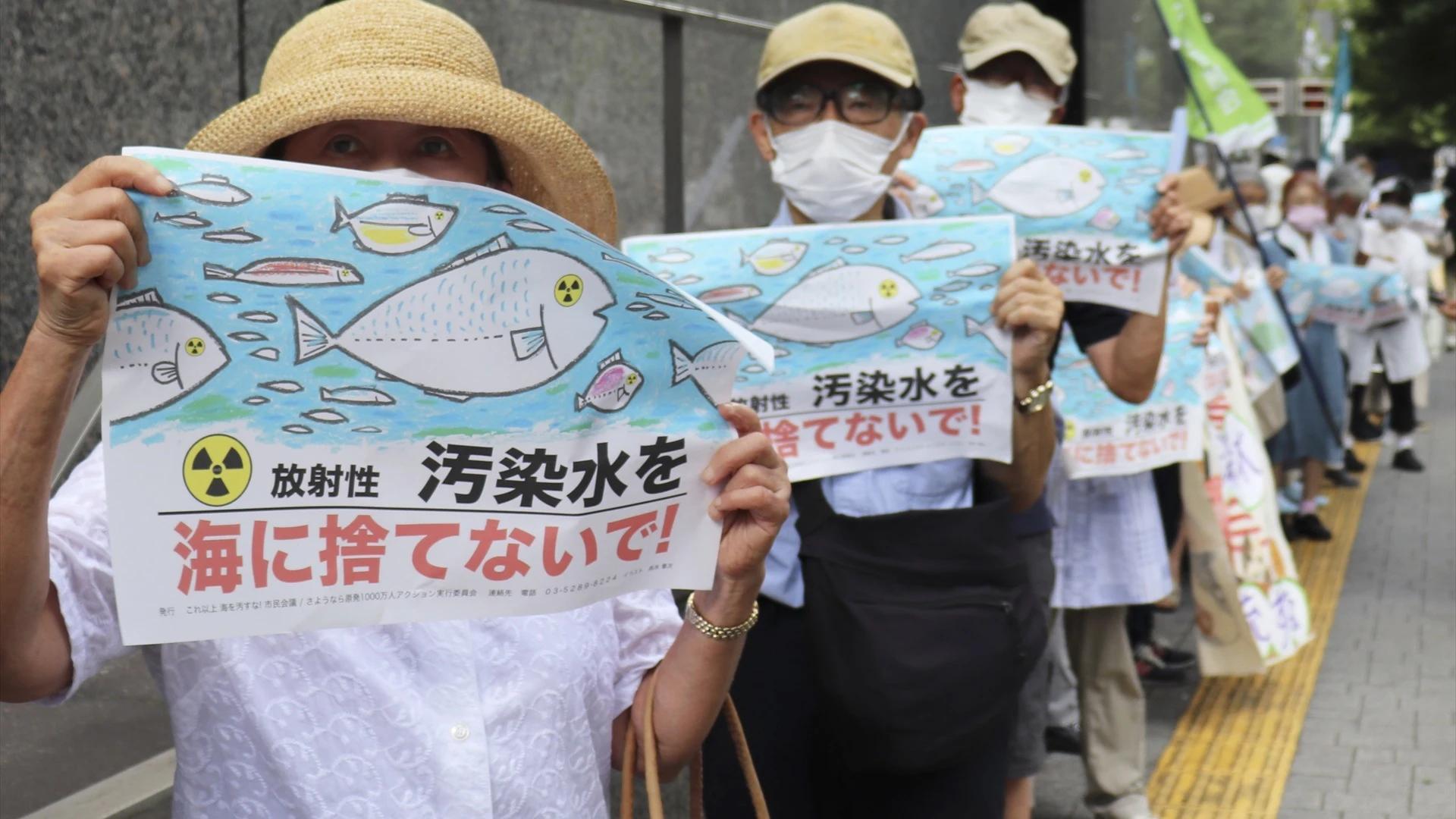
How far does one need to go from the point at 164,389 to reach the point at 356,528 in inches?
9.8

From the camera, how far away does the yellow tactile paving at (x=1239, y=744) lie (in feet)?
17.0

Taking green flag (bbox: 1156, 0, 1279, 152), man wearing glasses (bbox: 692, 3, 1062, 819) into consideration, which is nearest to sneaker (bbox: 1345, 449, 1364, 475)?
green flag (bbox: 1156, 0, 1279, 152)

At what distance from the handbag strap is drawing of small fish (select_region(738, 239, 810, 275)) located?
0.95 metres

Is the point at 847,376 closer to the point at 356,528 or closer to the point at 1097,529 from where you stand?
the point at 356,528

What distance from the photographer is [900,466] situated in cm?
291

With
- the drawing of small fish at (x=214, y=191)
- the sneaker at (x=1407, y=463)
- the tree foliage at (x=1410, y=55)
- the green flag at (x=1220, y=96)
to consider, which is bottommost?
the sneaker at (x=1407, y=463)

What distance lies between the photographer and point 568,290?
1.79m

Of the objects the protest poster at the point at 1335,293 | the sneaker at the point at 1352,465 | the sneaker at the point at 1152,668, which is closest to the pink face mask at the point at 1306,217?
the protest poster at the point at 1335,293

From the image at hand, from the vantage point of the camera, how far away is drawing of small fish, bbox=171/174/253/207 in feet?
5.23

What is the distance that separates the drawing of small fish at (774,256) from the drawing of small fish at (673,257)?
0.30 ft

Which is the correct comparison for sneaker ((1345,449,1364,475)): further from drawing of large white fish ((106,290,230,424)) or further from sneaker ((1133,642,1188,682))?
drawing of large white fish ((106,290,230,424))

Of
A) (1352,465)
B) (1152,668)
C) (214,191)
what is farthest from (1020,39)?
(1352,465)

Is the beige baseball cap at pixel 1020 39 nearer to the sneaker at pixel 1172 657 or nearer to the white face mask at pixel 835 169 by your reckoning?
the white face mask at pixel 835 169

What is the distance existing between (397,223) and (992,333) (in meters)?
1.45
